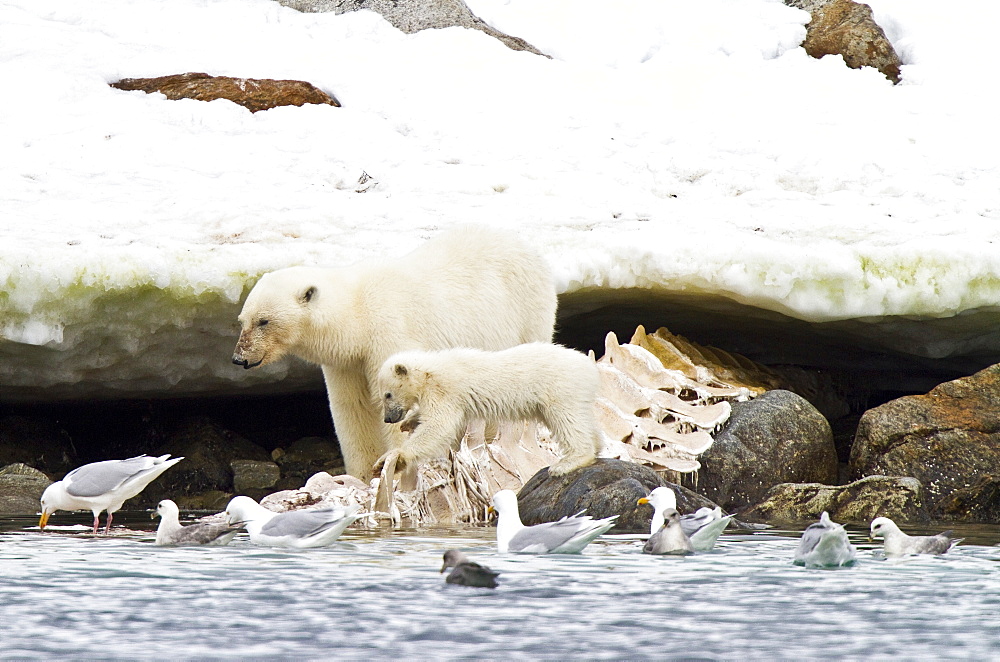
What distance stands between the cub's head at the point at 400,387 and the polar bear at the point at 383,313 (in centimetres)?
26

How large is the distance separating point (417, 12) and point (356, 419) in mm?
8369

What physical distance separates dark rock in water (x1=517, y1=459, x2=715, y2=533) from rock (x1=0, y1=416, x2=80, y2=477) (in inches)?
184

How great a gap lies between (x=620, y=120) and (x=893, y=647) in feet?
29.5

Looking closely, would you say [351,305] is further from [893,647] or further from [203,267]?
[893,647]

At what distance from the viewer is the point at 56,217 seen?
28.2 ft

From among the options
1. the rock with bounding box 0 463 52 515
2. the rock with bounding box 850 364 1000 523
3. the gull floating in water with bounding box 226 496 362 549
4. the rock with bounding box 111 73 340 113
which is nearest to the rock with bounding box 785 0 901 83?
the rock with bounding box 111 73 340 113

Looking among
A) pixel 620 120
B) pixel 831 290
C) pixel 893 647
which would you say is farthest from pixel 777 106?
pixel 893 647

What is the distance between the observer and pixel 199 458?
368 inches

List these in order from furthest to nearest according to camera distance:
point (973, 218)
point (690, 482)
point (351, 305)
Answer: point (973, 218) → point (690, 482) → point (351, 305)

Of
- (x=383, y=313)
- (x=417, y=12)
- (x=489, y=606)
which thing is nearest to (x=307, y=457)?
(x=383, y=313)

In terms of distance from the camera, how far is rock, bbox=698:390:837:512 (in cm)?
773

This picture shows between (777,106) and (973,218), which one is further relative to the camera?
(777,106)

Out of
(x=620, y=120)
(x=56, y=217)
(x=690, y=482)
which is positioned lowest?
(x=690, y=482)

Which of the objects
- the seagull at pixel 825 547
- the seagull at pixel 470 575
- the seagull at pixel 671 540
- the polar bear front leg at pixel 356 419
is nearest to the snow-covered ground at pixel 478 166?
the polar bear front leg at pixel 356 419
